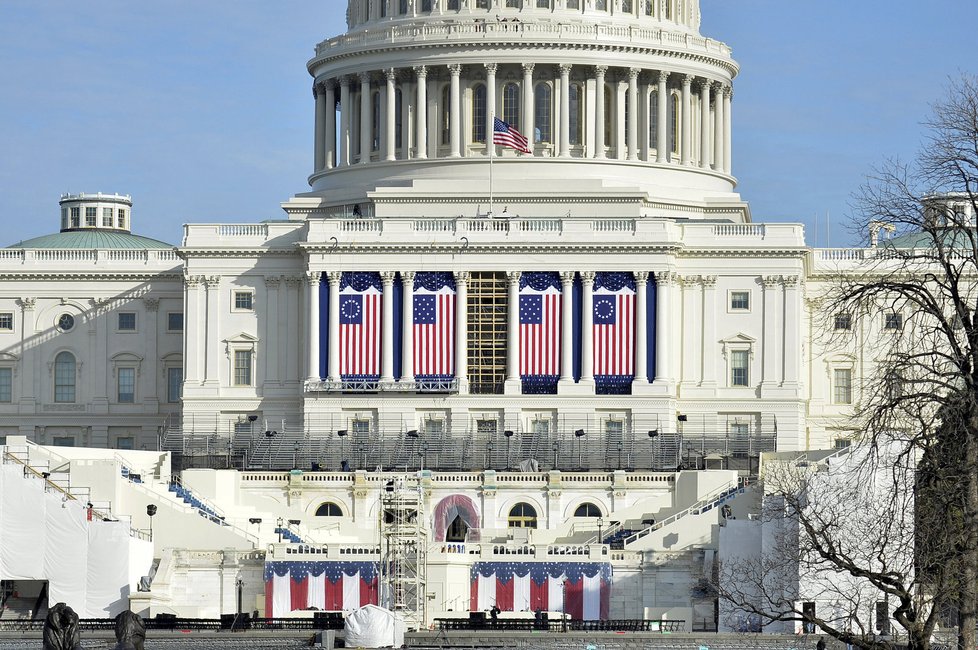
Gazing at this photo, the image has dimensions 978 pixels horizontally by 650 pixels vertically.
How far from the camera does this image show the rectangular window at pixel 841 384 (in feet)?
452

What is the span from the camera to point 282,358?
133625 millimetres

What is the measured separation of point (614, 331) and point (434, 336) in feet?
30.2

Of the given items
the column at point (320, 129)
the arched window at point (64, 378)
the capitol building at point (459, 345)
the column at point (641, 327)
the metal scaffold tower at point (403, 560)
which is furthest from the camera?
the column at point (320, 129)

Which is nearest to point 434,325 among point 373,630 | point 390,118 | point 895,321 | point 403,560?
point 390,118

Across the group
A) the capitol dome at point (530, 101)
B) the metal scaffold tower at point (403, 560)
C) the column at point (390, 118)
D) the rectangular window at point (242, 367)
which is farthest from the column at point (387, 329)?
the metal scaffold tower at point (403, 560)

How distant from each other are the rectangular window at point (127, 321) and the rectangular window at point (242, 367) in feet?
37.2

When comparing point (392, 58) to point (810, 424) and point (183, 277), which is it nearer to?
point (183, 277)

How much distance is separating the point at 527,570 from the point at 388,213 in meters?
44.4

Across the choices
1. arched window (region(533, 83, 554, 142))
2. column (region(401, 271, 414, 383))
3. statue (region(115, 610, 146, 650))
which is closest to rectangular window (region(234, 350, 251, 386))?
column (region(401, 271, 414, 383))

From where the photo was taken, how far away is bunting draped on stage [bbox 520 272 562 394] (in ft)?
426

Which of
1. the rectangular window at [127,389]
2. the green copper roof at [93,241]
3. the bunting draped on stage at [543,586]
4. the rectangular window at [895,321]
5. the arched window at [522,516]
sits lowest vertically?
the bunting draped on stage at [543,586]

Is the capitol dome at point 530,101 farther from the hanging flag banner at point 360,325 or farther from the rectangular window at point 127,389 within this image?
the rectangular window at point 127,389

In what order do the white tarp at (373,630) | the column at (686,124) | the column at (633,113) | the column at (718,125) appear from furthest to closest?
the column at (718,125) < the column at (686,124) < the column at (633,113) < the white tarp at (373,630)

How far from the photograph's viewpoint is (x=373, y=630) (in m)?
80.6
